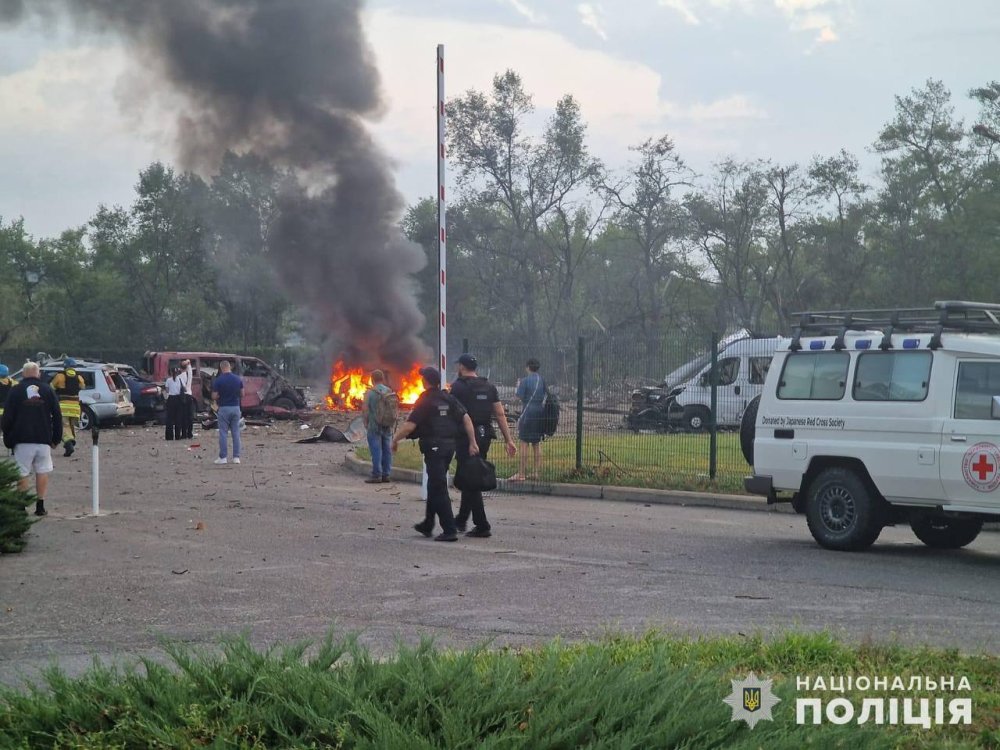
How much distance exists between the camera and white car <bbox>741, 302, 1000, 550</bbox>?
10750mm

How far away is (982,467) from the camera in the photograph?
10.5 m

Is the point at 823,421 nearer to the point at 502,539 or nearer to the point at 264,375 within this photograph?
the point at 502,539

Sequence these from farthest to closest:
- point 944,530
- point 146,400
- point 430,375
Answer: point 146,400 < point 430,375 < point 944,530

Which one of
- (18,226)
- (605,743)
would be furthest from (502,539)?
(18,226)

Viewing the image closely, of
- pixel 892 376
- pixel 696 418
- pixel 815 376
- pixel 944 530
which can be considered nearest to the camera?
pixel 892 376

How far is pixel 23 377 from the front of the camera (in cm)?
1415

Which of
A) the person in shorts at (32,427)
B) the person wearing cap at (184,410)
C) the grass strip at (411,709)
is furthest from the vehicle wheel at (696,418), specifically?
the person wearing cap at (184,410)

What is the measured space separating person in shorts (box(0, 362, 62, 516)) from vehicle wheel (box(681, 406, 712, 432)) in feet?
28.0

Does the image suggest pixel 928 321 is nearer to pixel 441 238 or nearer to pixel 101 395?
pixel 441 238

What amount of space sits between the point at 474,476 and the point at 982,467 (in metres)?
4.84

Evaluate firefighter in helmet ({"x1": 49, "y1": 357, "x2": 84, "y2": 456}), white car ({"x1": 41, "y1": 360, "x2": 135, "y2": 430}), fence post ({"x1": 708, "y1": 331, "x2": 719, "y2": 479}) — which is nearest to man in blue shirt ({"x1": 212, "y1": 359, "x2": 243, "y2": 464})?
firefighter in helmet ({"x1": 49, "y1": 357, "x2": 84, "y2": 456})

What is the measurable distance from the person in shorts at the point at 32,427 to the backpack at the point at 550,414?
713cm

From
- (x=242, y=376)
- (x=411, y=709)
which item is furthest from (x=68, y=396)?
(x=411, y=709)

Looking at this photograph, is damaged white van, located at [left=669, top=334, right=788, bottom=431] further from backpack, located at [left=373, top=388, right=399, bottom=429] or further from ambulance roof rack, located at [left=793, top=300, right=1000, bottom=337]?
backpack, located at [left=373, top=388, right=399, bottom=429]
